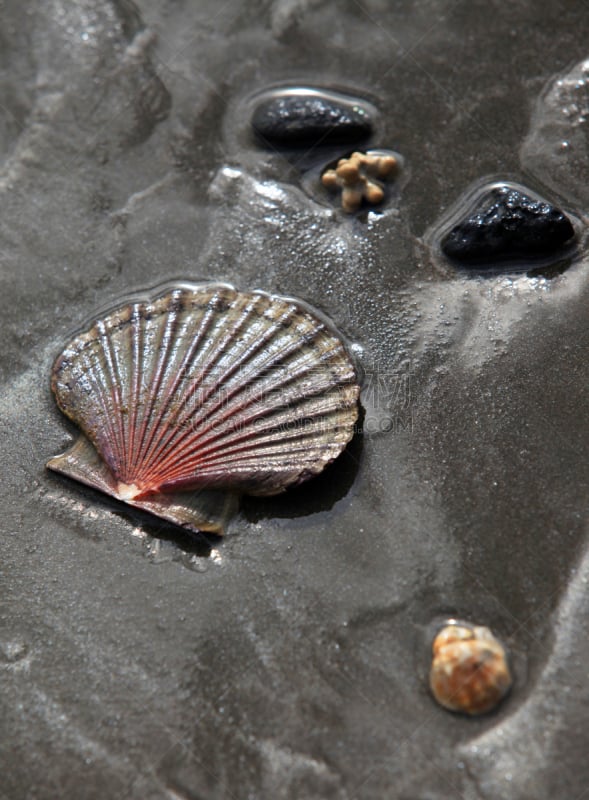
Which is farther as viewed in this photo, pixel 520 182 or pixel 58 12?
pixel 58 12

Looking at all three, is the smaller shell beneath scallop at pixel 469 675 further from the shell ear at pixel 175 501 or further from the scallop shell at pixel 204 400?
the shell ear at pixel 175 501

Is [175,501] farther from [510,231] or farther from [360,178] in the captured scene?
[510,231]

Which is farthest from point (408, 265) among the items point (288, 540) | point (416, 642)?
point (416, 642)

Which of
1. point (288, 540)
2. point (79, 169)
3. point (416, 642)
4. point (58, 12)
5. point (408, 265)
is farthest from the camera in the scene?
point (58, 12)

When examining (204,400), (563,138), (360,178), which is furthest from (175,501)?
(563,138)

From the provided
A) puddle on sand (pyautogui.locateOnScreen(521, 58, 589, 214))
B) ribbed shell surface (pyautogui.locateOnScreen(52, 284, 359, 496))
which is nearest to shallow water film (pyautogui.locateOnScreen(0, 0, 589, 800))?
puddle on sand (pyautogui.locateOnScreen(521, 58, 589, 214))

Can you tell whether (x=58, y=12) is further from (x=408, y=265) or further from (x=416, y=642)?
(x=416, y=642)
